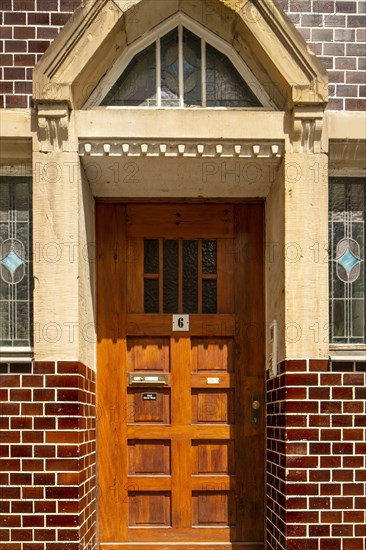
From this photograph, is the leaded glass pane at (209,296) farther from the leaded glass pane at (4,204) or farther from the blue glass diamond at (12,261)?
the leaded glass pane at (4,204)

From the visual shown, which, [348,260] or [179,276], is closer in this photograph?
[348,260]

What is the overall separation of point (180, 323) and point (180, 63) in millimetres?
1882

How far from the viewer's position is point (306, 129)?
4.94 m

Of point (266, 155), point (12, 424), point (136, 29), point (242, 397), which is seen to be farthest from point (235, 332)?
point (136, 29)

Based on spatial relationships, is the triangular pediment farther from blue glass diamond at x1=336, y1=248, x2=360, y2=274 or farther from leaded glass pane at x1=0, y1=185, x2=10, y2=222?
blue glass diamond at x1=336, y1=248, x2=360, y2=274

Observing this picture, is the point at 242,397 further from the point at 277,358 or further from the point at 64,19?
the point at 64,19

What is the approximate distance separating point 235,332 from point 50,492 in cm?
178

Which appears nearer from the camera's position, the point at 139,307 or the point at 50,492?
the point at 50,492

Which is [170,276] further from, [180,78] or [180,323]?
[180,78]

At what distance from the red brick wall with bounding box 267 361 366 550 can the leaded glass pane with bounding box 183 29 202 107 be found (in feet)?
6.43

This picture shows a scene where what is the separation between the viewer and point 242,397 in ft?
18.4

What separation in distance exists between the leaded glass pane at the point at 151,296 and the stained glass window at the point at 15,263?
941 mm

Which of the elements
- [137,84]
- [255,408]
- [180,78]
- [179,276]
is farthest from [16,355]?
[180,78]

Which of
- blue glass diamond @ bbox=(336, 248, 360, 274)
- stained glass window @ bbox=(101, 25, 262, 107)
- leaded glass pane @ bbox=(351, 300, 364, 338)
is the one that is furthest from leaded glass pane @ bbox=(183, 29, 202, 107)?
leaded glass pane @ bbox=(351, 300, 364, 338)
